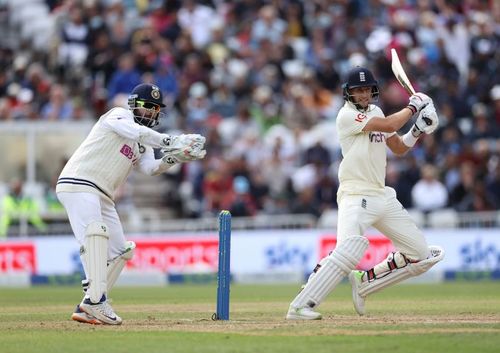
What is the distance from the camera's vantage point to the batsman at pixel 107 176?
10094 mm

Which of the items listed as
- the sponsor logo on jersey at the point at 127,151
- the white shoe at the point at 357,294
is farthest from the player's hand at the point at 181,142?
the white shoe at the point at 357,294

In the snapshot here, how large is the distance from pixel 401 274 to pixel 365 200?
2.83 ft

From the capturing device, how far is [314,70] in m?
22.9

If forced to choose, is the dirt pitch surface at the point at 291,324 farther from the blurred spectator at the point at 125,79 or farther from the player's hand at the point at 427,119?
the blurred spectator at the point at 125,79

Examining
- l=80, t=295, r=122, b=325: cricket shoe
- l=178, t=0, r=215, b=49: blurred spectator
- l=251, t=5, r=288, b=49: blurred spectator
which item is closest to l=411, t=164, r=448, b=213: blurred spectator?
l=251, t=5, r=288, b=49: blurred spectator

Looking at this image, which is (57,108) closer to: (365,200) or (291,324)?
(365,200)

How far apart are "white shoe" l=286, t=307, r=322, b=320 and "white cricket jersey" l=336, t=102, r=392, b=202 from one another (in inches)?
41.7

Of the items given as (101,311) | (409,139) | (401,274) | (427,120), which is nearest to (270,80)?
(409,139)

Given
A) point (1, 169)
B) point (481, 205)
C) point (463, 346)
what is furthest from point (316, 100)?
point (463, 346)

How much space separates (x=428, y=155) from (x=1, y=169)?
760 centimetres

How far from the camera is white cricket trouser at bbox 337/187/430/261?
33.9 ft

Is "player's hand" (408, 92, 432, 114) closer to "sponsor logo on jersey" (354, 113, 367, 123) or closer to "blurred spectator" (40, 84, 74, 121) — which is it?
"sponsor logo on jersey" (354, 113, 367, 123)

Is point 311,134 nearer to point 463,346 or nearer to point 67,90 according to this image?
point 67,90

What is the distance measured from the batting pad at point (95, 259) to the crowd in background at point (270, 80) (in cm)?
1041
